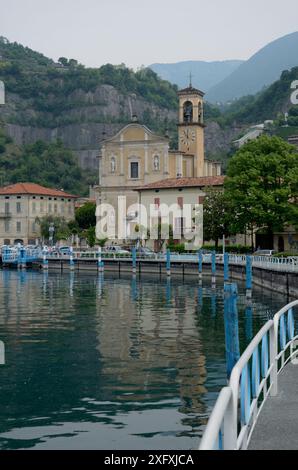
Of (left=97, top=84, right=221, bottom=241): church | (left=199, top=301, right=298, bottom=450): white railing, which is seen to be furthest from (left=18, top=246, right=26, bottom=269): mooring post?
(left=199, top=301, right=298, bottom=450): white railing

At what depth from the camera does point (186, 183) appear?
292 feet

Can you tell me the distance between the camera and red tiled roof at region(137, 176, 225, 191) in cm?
8644

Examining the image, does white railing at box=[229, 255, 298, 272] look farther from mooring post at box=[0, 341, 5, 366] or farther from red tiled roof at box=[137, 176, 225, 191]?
mooring post at box=[0, 341, 5, 366]

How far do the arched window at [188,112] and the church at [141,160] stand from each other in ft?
2.79

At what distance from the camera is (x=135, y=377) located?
22.0 m

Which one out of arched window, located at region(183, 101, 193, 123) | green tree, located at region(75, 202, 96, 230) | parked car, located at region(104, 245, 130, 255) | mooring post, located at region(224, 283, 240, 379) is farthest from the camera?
green tree, located at region(75, 202, 96, 230)

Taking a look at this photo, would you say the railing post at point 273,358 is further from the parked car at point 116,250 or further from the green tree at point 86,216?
the green tree at point 86,216

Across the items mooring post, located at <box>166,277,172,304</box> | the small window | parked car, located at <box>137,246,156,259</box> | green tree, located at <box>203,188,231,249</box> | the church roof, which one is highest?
the church roof

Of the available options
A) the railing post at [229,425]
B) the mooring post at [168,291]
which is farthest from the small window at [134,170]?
the railing post at [229,425]

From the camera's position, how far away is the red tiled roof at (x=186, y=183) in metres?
86.4

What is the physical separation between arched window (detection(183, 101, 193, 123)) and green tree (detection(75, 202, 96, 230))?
80.6 ft

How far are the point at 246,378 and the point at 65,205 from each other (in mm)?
120944

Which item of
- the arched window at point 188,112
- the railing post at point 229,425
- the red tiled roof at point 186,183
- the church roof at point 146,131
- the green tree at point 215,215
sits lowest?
the railing post at point 229,425

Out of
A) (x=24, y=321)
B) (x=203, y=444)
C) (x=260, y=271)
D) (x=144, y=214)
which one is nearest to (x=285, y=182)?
(x=260, y=271)
